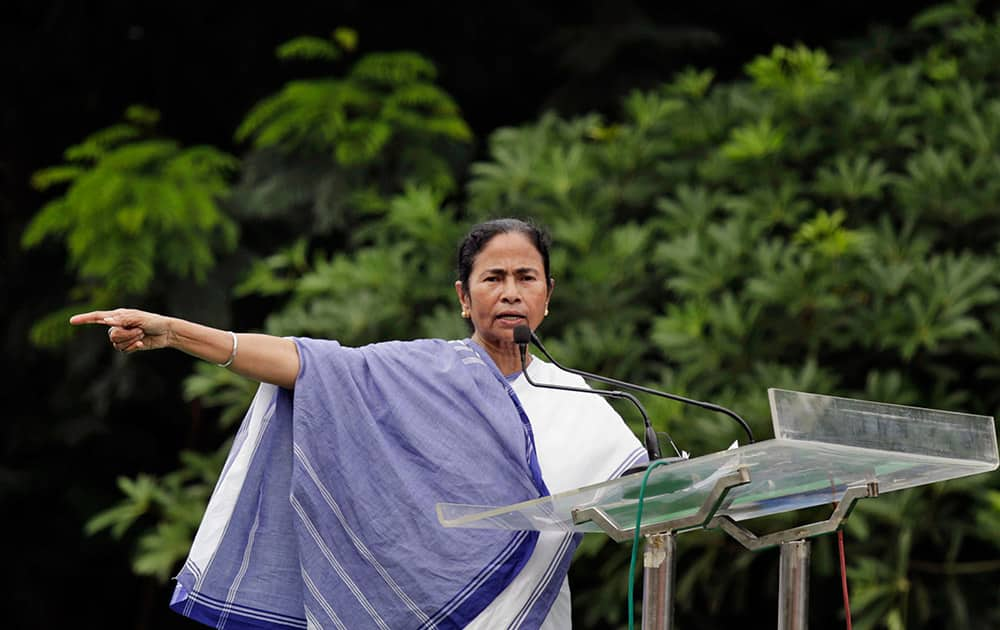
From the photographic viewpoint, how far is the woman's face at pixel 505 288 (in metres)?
2.79

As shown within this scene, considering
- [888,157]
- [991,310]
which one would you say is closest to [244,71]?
[888,157]

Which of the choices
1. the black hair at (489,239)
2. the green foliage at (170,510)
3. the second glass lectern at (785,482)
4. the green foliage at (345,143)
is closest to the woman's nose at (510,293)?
the black hair at (489,239)

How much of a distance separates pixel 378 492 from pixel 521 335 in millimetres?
415

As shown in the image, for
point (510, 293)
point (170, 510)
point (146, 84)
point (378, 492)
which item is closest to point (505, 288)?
point (510, 293)

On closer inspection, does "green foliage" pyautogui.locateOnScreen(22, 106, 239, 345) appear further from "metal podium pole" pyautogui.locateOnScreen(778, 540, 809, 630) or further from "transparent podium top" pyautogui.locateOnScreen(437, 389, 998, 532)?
"metal podium pole" pyautogui.locateOnScreen(778, 540, 809, 630)

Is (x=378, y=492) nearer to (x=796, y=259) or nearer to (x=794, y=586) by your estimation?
(x=794, y=586)

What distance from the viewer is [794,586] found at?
7.64 feet

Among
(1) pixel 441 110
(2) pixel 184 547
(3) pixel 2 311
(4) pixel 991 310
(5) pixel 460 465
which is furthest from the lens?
(3) pixel 2 311

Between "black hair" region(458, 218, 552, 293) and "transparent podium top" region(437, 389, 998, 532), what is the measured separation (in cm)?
71

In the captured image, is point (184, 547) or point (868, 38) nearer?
point (184, 547)

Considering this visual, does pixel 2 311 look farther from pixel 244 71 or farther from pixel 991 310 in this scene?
pixel 991 310

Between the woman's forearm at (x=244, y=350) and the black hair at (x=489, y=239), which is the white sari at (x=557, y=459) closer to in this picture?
the black hair at (x=489, y=239)

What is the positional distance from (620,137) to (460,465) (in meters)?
3.80

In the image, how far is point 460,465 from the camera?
2613 millimetres
